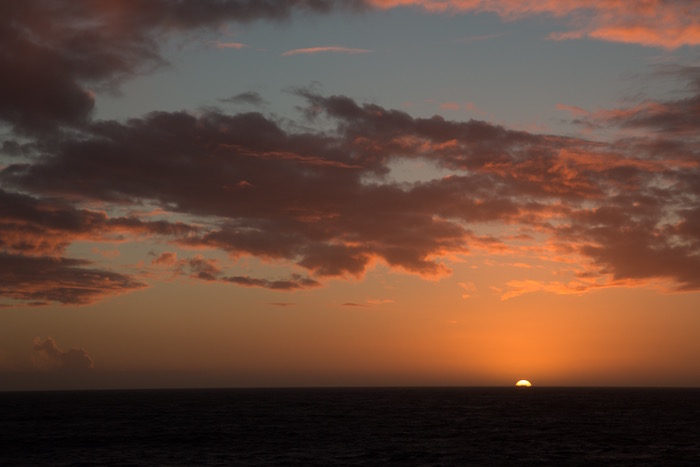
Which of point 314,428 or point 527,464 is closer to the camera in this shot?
point 527,464

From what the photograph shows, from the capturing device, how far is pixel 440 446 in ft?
240

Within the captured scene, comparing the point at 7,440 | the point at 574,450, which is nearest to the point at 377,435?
the point at 574,450

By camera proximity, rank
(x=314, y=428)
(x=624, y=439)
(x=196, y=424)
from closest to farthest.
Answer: (x=624, y=439)
(x=314, y=428)
(x=196, y=424)

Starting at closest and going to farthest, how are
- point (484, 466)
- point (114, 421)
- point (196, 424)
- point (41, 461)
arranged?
point (484, 466)
point (41, 461)
point (196, 424)
point (114, 421)

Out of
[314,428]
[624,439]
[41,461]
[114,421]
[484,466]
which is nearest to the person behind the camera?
[484,466]

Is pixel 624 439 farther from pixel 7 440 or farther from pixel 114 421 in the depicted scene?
pixel 114 421

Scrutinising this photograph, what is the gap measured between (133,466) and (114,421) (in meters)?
63.7

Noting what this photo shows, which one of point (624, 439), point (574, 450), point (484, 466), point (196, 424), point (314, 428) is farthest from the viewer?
point (196, 424)

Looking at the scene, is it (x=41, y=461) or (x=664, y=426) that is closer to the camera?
(x=41, y=461)

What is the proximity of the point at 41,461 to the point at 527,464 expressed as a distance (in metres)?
43.1

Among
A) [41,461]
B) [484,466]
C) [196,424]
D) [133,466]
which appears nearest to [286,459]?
[133,466]

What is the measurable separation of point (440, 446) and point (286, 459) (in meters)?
18.3

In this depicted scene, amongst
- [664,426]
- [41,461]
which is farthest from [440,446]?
[664,426]

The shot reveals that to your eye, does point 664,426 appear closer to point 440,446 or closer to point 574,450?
point 574,450
